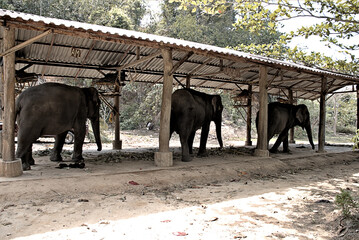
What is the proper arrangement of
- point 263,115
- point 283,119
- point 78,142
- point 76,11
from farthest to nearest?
point 76,11 < point 283,119 < point 263,115 < point 78,142

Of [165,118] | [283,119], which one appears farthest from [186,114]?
[283,119]

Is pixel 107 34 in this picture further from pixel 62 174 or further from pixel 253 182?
pixel 253 182

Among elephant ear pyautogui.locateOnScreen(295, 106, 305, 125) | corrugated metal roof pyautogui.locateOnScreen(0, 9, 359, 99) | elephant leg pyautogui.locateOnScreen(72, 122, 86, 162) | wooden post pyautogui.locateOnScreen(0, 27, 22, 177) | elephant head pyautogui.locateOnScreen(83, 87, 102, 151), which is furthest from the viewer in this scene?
elephant ear pyautogui.locateOnScreen(295, 106, 305, 125)

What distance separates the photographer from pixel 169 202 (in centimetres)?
551

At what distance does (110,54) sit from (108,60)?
2.02 ft

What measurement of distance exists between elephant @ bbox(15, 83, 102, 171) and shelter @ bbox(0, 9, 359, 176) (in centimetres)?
64

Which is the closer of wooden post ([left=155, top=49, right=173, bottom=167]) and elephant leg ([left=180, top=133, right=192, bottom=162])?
wooden post ([left=155, top=49, right=173, bottom=167])

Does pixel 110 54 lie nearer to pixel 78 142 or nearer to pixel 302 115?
pixel 78 142

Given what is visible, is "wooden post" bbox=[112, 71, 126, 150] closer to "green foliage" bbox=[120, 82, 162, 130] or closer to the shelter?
the shelter

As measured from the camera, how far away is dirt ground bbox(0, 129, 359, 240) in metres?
4.05

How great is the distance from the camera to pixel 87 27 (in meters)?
6.03

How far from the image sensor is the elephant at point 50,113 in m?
6.52

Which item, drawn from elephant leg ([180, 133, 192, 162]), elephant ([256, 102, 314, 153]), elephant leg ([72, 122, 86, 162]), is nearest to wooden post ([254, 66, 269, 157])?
elephant ([256, 102, 314, 153])

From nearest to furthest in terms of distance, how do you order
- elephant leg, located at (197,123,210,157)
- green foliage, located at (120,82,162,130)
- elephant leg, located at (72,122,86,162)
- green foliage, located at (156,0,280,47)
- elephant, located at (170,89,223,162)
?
1. elephant leg, located at (72,122,86,162)
2. elephant, located at (170,89,223,162)
3. elephant leg, located at (197,123,210,157)
4. green foliage, located at (120,82,162,130)
5. green foliage, located at (156,0,280,47)
